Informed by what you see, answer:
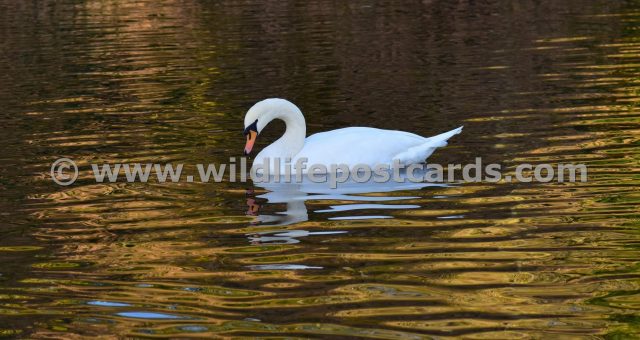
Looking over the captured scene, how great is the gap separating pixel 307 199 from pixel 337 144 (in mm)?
1079

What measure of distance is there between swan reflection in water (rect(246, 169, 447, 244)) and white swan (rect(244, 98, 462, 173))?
0.26 meters

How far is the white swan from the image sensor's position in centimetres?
1217

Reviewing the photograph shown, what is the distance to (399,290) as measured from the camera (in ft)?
26.0

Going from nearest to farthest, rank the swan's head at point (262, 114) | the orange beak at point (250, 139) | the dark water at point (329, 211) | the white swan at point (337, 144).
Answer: the dark water at point (329, 211) → the white swan at point (337, 144) → the orange beak at point (250, 139) → the swan's head at point (262, 114)

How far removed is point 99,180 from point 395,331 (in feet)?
20.3

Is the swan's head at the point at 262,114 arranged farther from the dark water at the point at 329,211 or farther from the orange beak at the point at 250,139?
the dark water at the point at 329,211

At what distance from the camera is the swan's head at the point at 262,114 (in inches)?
496

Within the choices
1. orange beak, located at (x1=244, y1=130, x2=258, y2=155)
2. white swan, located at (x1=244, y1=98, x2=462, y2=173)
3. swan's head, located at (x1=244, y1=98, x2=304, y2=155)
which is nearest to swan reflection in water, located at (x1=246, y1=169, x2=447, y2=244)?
white swan, located at (x1=244, y1=98, x2=462, y2=173)

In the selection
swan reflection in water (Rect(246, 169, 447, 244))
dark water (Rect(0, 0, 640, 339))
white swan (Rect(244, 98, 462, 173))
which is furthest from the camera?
white swan (Rect(244, 98, 462, 173))

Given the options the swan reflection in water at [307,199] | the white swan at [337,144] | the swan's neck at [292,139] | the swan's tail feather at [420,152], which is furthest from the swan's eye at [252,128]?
the swan's tail feather at [420,152]

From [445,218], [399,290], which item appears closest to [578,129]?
[445,218]

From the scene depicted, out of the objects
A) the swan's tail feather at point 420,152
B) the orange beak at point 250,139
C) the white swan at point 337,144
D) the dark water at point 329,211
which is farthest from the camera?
the orange beak at point 250,139

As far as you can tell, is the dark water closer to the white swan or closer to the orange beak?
the orange beak

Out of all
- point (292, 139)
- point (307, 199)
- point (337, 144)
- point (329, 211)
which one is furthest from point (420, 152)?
point (329, 211)
